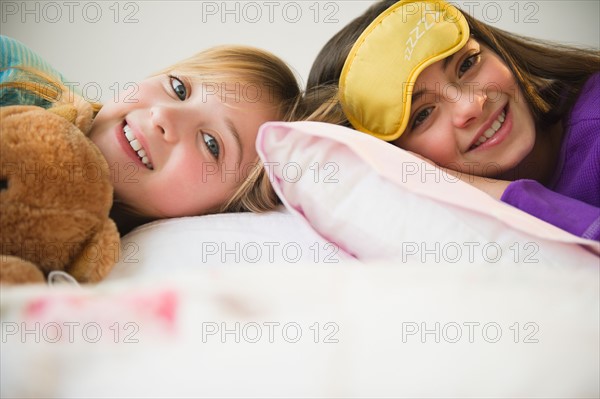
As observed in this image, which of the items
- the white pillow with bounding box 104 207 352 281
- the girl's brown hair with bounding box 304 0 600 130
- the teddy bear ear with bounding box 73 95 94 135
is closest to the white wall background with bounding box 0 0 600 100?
the girl's brown hair with bounding box 304 0 600 130

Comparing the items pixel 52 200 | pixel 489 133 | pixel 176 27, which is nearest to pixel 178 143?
pixel 52 200

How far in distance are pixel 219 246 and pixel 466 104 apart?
476 millimetres

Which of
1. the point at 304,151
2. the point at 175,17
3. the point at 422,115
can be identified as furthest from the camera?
the point at 175,17

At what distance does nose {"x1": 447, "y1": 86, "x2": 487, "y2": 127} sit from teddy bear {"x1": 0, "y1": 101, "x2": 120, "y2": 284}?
0.56m

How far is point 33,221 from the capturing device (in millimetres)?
479

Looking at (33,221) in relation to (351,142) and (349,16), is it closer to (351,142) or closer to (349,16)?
(351,142)

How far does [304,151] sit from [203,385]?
→ 0.32 metres

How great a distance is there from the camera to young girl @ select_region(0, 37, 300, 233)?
73 centimetres

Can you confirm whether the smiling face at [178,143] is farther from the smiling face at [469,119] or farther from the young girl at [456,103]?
the smiling face at [469,119]

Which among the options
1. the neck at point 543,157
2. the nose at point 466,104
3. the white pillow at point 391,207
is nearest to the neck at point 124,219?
the white pillow at point 391,207

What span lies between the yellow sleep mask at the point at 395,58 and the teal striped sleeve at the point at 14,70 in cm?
52

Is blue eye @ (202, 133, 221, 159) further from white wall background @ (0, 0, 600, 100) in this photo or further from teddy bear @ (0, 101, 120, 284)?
white wall background @ (0, 0, 600, 100)

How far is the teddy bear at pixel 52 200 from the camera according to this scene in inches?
18.7

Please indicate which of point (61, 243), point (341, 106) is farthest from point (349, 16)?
point (61, 243)
